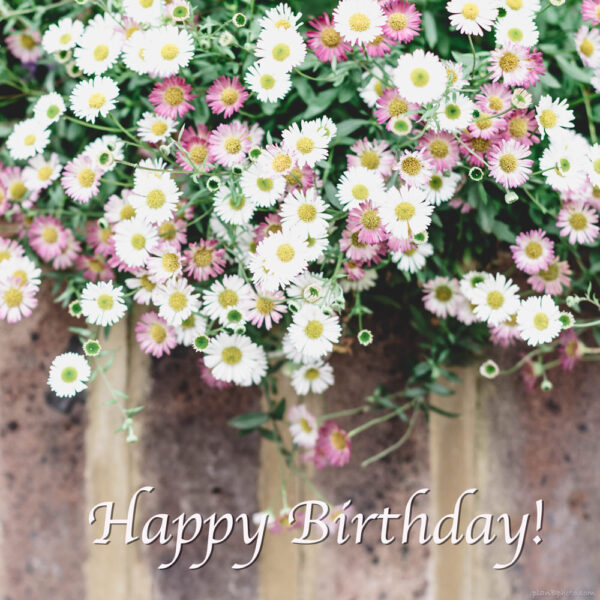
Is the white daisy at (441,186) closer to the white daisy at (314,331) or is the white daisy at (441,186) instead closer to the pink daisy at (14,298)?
the white daisy at (314,331)

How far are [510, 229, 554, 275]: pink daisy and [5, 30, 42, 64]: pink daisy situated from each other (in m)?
0.70

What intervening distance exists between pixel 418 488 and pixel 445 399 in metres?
0.16

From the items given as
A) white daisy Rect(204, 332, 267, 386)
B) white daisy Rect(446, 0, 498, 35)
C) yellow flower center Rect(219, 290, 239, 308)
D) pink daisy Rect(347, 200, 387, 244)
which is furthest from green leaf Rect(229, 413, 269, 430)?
white daisy Rect(446, 0, 498, 35)

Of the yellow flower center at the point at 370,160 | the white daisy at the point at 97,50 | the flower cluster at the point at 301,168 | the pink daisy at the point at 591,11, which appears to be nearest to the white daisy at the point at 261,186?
the flower cluster at the point at 301,168

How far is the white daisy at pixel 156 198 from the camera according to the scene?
0.75 meters

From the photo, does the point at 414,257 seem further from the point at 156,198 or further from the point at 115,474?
the point at 115,474

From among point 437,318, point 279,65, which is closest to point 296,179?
point 279,65

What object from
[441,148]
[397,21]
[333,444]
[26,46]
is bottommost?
[333,444]

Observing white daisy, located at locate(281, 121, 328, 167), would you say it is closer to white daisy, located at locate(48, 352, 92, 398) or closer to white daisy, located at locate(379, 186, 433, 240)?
white daisy, located at locate(379, 186, 433, 240)

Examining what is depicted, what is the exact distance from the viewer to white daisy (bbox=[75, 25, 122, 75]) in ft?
2.54

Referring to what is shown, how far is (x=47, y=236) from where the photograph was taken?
891 millimetres

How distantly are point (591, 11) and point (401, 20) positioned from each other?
248mm

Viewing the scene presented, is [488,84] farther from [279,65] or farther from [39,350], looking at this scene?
[39,350]

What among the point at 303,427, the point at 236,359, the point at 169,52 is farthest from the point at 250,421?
the point at 169,52
